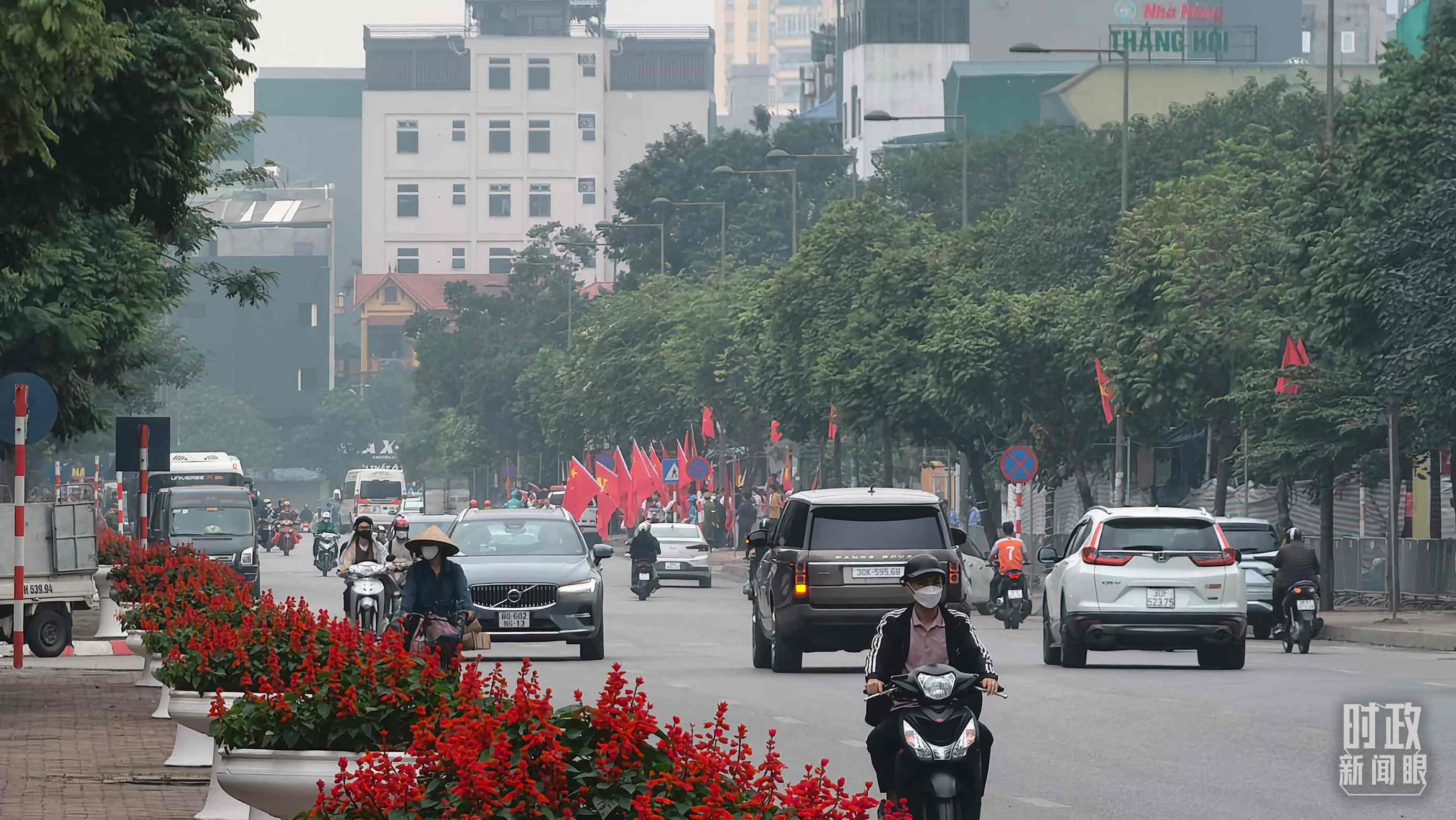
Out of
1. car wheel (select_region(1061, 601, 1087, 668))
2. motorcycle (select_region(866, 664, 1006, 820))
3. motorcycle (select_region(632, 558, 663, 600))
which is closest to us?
motorcycle (select_region(866, 664, 1006, 820))

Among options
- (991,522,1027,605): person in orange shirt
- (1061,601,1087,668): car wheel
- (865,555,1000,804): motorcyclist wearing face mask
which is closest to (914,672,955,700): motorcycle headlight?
(865,555,1000,804): motorcyclist wearing face mask

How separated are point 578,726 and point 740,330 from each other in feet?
207

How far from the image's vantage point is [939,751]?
998 cm

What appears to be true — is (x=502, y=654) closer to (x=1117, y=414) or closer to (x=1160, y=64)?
(x=1117, y=414)

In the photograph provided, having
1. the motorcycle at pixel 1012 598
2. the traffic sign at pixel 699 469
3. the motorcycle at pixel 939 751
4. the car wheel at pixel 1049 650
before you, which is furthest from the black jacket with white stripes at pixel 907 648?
the traffic sign at pixel 699 469

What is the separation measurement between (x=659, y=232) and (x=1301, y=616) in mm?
80540

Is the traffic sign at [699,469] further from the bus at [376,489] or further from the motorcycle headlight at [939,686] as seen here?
the motorcycle headlight at [939,686]

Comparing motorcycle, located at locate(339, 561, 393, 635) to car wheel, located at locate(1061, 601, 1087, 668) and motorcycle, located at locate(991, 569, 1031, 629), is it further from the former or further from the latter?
motorcycle, located at locate(991, 569, 1031, 629)

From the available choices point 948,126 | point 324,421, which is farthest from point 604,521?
point 324,421

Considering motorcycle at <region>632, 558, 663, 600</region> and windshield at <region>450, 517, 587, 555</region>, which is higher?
windshield at <region>450, 517, 587, 555</region>

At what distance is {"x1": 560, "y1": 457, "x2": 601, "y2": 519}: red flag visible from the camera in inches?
2783

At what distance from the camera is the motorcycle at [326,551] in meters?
62.3

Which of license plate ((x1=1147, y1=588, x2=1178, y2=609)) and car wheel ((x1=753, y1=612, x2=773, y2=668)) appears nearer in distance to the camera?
license plate ((x1=1147, y1=588, x2=1178, y2=609))

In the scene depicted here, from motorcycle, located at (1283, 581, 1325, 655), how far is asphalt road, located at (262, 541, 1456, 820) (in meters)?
0.46
